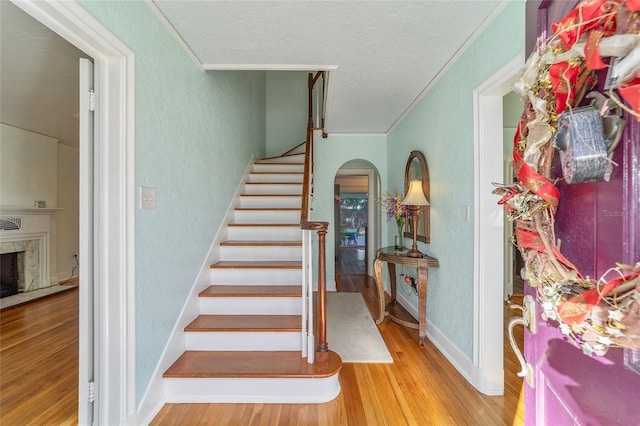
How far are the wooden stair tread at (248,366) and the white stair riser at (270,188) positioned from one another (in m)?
2.23

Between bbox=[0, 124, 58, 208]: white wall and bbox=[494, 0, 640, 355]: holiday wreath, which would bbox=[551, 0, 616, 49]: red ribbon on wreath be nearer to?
bbox=[494, 0, 640, 355]: holiday wreath

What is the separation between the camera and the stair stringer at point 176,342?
1614 mm

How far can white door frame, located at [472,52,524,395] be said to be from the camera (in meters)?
1.86

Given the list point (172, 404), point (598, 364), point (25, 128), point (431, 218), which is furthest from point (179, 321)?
point (25, 128)

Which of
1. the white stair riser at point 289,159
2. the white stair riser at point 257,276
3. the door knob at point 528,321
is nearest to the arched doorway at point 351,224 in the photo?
the white stair riser at point 289,159

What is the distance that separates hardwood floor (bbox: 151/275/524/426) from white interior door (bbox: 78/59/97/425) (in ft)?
1.65

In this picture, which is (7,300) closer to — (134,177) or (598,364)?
(134,177)

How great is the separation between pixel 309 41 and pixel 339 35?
0.70 feet

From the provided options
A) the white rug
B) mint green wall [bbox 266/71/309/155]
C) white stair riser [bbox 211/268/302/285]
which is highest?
mint green wall [bbox 266/71/309/155]

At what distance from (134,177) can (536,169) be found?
68.0 inches

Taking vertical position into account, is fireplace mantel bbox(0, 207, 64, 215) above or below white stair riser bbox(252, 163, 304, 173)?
below

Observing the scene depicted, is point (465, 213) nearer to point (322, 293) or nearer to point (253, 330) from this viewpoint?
point (322, 293)

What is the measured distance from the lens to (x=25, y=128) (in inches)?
160

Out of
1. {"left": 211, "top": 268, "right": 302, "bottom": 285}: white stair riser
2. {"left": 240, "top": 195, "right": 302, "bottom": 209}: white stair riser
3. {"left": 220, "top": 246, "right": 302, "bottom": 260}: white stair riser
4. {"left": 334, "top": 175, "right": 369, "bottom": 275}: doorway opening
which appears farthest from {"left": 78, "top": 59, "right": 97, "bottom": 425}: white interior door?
{"left": 334, "top": 175, "right": 369, "bottom": 275}: doorway opening
